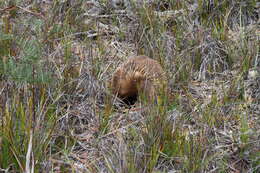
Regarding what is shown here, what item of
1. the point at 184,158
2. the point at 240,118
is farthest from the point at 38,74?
the point at 240,118

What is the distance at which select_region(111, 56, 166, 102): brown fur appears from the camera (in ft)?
12.9

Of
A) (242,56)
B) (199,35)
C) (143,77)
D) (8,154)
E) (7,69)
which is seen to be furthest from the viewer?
(199,35)

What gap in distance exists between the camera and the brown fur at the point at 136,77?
12.9 ft

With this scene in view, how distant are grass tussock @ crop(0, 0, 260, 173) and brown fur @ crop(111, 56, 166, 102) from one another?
122 millimetres

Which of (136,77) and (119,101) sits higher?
(136,77)

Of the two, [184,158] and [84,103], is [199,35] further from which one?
[184,158]

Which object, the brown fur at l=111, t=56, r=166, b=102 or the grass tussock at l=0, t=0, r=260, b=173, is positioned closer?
the grass tussock at l=0, t=0, r=260, b=173

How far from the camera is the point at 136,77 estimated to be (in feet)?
13.1

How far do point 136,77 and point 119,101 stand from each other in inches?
11.9

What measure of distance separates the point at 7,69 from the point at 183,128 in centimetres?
137

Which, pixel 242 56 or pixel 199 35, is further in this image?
pixel 199 35

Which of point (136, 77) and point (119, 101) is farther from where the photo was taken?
point (119, 101)

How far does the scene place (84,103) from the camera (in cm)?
400

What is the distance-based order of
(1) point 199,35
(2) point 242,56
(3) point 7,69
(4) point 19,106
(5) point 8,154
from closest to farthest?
(5) point 8,154, (4) point 19,106, (3) point 7,69, (2) point 242,56, (1) point 199,35
